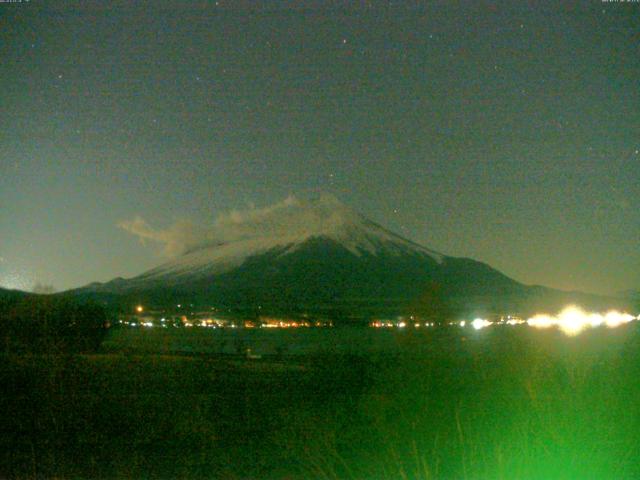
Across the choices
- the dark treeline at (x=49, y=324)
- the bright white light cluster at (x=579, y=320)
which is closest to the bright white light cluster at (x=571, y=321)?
the bright white light cluster at (x=579, y=320)

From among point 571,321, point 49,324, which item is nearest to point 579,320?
point 571,321

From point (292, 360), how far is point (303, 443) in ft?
61.9

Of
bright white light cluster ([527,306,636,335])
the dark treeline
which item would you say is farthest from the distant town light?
the dark treeline

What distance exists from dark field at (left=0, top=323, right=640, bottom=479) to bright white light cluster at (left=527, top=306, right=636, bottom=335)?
313 inches

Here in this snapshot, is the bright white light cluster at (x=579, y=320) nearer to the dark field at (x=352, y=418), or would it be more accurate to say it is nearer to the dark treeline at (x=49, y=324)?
the dark field at (x=352, y=418)

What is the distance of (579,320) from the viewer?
32.8m

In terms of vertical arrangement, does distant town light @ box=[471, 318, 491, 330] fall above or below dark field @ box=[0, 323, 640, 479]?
above

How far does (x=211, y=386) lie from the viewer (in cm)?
1939

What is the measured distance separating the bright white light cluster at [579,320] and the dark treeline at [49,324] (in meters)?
17.3

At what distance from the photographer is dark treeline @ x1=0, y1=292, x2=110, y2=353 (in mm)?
31219

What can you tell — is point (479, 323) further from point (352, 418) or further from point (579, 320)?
point (352, 418)

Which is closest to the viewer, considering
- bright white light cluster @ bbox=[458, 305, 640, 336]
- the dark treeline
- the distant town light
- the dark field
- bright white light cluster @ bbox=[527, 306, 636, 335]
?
the dark field

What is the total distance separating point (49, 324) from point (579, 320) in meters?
20.9

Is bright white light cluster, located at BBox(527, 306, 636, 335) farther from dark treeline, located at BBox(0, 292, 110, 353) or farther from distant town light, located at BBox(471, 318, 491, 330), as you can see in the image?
dark treeline, located at BBox(0, 292, 110, 353)
